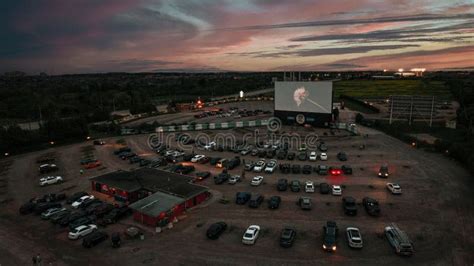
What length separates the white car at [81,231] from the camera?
21.8m

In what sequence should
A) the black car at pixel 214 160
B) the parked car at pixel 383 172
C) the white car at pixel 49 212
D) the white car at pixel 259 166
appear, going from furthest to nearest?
the black car at pixel 214 160, the white car at pixel 259 166, the parked car at pixel 383 172, the white car at pixel 49 212

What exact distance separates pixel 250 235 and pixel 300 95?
133 ft

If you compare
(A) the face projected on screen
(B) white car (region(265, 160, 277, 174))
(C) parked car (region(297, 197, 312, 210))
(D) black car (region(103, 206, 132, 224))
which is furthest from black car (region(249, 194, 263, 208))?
(A) the face projected on screen

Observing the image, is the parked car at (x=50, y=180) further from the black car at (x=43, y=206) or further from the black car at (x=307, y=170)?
the black car at (x=307, y=170)

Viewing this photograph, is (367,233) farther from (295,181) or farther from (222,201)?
(222,201)

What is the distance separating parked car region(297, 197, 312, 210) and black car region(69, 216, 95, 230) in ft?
54.9

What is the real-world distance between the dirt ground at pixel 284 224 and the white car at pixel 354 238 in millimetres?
433

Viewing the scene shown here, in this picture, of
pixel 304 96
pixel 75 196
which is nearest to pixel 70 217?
pixel 75 196

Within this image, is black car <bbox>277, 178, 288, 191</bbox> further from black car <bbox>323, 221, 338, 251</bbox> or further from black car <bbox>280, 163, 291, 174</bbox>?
black car <bbox>323, 221, 338, 251</bbox>

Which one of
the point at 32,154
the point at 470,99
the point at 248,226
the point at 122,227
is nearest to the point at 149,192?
the point at 122,227

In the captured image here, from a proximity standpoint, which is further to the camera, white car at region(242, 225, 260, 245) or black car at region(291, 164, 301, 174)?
black car at region(291, 164, 301, 174)

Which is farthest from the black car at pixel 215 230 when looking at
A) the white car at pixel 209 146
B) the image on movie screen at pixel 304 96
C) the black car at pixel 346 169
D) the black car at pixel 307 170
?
the image on movie screen at pixel 304 96

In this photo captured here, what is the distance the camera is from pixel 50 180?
3334cm

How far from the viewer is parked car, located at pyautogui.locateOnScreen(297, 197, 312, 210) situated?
25.5m
